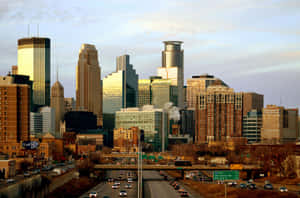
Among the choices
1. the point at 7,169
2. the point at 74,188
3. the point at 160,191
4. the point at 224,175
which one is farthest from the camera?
the point at 7,169

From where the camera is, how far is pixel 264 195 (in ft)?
448

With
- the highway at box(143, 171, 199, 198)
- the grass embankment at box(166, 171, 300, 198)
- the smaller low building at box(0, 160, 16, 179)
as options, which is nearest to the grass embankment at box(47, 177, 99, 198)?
the highway at box(143, 171, 199, 198)

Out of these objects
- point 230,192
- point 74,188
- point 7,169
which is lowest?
point 74,188

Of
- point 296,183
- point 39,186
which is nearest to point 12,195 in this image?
point 39,186

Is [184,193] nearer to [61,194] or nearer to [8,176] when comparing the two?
[61,194]

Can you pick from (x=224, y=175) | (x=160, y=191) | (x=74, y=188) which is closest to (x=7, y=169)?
(x=74, y=188)

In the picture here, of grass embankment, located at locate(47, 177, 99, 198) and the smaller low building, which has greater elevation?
the smaller low building

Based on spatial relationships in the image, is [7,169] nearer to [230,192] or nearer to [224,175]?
[230,192]

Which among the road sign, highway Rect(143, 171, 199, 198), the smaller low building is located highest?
the road sign

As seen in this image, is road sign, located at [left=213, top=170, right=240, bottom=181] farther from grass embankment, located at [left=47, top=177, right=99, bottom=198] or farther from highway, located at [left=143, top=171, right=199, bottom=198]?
grass embankment, located at [left=47, top=177, right=99, bottom=198]

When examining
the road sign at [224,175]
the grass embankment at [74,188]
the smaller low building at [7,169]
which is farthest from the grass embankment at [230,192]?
the smaller low building at [7,169]

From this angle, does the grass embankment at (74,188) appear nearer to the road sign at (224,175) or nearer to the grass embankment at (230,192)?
the grass embankment at (230,192)

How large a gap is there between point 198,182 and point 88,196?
54.7 meters

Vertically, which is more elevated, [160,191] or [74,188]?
[74,188]
